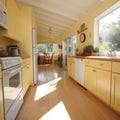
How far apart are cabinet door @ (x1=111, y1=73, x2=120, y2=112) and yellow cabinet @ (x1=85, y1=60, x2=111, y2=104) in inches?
4.5

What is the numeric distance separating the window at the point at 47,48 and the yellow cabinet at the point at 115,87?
9485 mm

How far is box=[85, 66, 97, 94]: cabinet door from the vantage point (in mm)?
2674

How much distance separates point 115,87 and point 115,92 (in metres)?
0.08

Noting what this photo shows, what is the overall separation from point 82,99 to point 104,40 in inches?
68.1

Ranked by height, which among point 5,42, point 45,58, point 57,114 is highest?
point 5,42

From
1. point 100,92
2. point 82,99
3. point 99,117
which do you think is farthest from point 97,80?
point 99,117

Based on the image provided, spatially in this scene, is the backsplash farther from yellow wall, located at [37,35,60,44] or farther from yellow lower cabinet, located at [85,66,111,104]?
yellow wall, located at [37,35,60,44]

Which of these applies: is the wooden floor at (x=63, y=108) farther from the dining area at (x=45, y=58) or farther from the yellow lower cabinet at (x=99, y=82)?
the dining area at (x=45, y=58)

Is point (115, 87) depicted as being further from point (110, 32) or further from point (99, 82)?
point (110, 32)

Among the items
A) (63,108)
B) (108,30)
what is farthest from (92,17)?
(63,108)

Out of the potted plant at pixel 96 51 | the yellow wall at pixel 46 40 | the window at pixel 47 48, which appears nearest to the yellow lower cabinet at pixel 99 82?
the potted plant at pixel 96 51

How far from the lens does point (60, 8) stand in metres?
4.24

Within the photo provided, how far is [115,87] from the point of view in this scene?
1.94 metres

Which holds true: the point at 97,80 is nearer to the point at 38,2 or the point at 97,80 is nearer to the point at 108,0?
the point at 108,0
